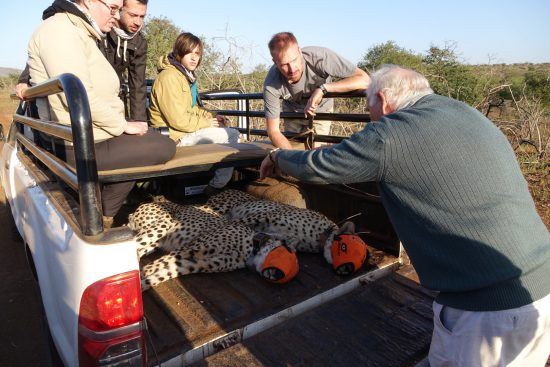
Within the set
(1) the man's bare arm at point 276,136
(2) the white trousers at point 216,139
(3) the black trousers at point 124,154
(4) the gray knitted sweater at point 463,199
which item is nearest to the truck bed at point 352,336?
(4) the gray knitted sweater at point 463,199

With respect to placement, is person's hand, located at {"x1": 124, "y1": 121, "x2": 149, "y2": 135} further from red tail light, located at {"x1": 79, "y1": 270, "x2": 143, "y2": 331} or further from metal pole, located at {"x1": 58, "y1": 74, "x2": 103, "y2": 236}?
red tail light, located at {"x1": 79, "y1": 270, "x2": 143, "y2": 331}

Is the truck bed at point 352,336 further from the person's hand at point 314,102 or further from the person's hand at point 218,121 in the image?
the person's hand at point 218,121

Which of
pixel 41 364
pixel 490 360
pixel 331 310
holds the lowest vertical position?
pixel 41 364

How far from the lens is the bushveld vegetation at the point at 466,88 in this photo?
6.98 metres

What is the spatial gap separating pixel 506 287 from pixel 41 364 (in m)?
3.15

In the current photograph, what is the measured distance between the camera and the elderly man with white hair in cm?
166

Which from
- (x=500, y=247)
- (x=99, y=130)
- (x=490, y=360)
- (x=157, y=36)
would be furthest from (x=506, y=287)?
(x=157, y=36)

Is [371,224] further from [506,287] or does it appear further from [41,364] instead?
[41,364]

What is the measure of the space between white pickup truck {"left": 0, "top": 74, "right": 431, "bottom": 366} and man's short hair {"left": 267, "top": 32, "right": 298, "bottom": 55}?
2.40ft

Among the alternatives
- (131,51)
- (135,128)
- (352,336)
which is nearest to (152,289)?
(135,128)

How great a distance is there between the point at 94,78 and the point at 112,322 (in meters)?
1.79

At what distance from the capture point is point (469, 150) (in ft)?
5.51

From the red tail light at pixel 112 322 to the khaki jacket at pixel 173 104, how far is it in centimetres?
265

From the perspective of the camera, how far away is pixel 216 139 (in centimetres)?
410
